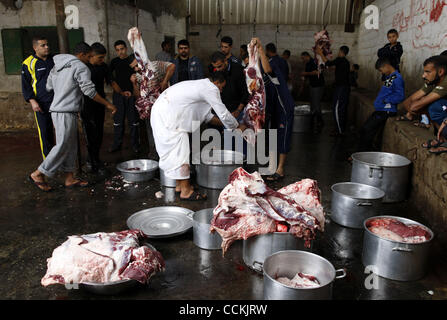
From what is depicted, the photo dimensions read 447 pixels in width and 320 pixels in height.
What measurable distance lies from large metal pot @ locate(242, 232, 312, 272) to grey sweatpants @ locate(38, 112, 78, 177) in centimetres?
290

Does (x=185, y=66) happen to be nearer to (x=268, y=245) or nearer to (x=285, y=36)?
(x=268, y=245)

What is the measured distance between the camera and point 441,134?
385 centimetres

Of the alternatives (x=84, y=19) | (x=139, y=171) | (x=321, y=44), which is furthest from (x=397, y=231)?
(x=84, y=19)

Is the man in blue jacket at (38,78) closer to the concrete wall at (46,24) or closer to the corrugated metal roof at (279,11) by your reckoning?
the concrete wall at (46,24)

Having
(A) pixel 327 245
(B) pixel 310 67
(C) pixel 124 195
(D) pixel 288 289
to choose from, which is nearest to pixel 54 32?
(C) pixel 124 195

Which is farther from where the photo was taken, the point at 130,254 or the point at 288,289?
the point at 130,254

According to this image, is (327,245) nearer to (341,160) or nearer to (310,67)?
(341,160)

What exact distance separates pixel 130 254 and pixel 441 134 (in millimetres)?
3327

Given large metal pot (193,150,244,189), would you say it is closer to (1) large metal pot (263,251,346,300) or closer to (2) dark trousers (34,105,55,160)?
(2) dark trousers (34,105,55,160)

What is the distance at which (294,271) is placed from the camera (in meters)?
2.69

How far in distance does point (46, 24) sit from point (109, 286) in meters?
6.83

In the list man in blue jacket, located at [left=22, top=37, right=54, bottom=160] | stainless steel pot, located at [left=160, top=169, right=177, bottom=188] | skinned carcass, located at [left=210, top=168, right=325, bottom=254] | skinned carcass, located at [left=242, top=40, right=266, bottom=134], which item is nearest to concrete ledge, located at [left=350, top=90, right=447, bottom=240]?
skinned carcass, located at [left=210, top=168, right=325, bottom=254]

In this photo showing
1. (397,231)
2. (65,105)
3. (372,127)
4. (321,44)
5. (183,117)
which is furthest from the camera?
(321,44)

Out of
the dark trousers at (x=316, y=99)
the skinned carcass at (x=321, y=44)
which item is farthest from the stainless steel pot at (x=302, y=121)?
the skinned carcass at (x=321, y=44)
